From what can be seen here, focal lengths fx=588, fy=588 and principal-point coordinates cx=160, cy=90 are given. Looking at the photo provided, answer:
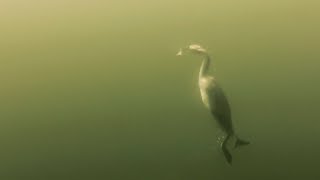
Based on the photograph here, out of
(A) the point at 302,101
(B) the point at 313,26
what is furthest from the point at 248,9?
(A) the point at 302,101

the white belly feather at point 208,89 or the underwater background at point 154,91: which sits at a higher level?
the white belly feather at point 208,89

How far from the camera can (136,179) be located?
6.44 m

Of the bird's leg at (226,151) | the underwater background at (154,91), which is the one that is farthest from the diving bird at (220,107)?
the underwater background at (154,91)

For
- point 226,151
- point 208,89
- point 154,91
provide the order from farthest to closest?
point 154,91 < point 208,89 < point 226,151

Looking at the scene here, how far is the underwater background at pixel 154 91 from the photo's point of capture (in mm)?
7086

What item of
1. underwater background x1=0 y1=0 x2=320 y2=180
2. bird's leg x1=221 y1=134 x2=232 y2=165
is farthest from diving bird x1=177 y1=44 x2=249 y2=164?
underwater background x1=0 y1=0 x2=320 y2=180

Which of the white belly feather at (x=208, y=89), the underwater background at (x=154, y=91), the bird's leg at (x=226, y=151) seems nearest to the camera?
the bird's leg at (x=226, y=151)

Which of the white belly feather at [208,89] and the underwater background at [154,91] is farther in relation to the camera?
the underwater background at [154,91]

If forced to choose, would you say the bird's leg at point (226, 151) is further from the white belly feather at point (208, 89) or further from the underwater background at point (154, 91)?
the underwater background at point (154, 91)

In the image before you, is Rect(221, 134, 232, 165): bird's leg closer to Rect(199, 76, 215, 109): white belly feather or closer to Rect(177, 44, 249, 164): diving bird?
Rect(177, 44, 249, 164): diving bird

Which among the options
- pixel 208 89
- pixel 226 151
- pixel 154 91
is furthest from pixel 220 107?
pixel 154 91

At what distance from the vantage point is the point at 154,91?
36.3 feet

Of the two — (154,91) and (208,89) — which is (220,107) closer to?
(208,89)

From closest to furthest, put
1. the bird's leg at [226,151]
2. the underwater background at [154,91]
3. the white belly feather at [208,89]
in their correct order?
the bird's leg at [226,151], the white belly feather at [208,89], the underwater background at [154,91]
